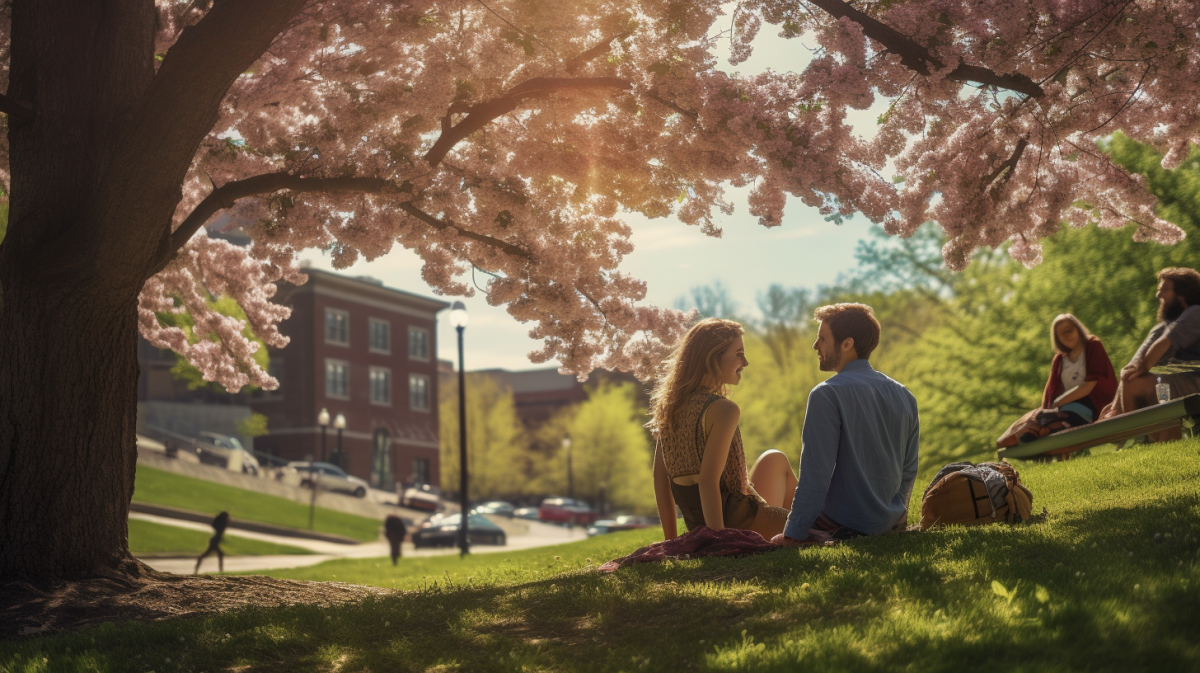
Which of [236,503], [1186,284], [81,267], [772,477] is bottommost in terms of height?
[236,503]

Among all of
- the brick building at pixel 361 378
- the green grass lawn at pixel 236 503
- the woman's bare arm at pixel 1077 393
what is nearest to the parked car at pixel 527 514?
the brick building at pixel 361 378

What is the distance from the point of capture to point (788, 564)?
541cm

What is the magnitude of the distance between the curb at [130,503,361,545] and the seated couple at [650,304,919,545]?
91.1ft

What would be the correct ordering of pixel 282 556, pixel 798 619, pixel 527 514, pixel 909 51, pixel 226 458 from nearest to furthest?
pixel 798 619
pixel 909 51
pixel 282 556
pixel 226 458
pixel 527 514

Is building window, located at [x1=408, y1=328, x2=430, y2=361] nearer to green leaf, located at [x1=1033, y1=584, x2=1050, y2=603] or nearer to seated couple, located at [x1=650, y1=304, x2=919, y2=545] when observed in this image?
seated couple, located at [x1=650, y1=304, x2=919, y2=545]

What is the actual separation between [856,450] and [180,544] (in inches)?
932

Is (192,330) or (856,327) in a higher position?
(192,330)

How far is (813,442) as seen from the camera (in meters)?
5.68

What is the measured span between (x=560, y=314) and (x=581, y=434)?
5458cm

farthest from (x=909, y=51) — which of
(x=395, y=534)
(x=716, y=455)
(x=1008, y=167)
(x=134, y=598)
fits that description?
(x=395, y=534)

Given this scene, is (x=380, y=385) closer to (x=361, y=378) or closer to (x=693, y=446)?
(x=361, y=378)

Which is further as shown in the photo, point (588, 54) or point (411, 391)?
point (411, 391)

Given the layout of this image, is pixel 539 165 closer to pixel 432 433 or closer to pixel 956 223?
pixel 956 223

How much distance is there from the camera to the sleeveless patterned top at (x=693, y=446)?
6184 mm
